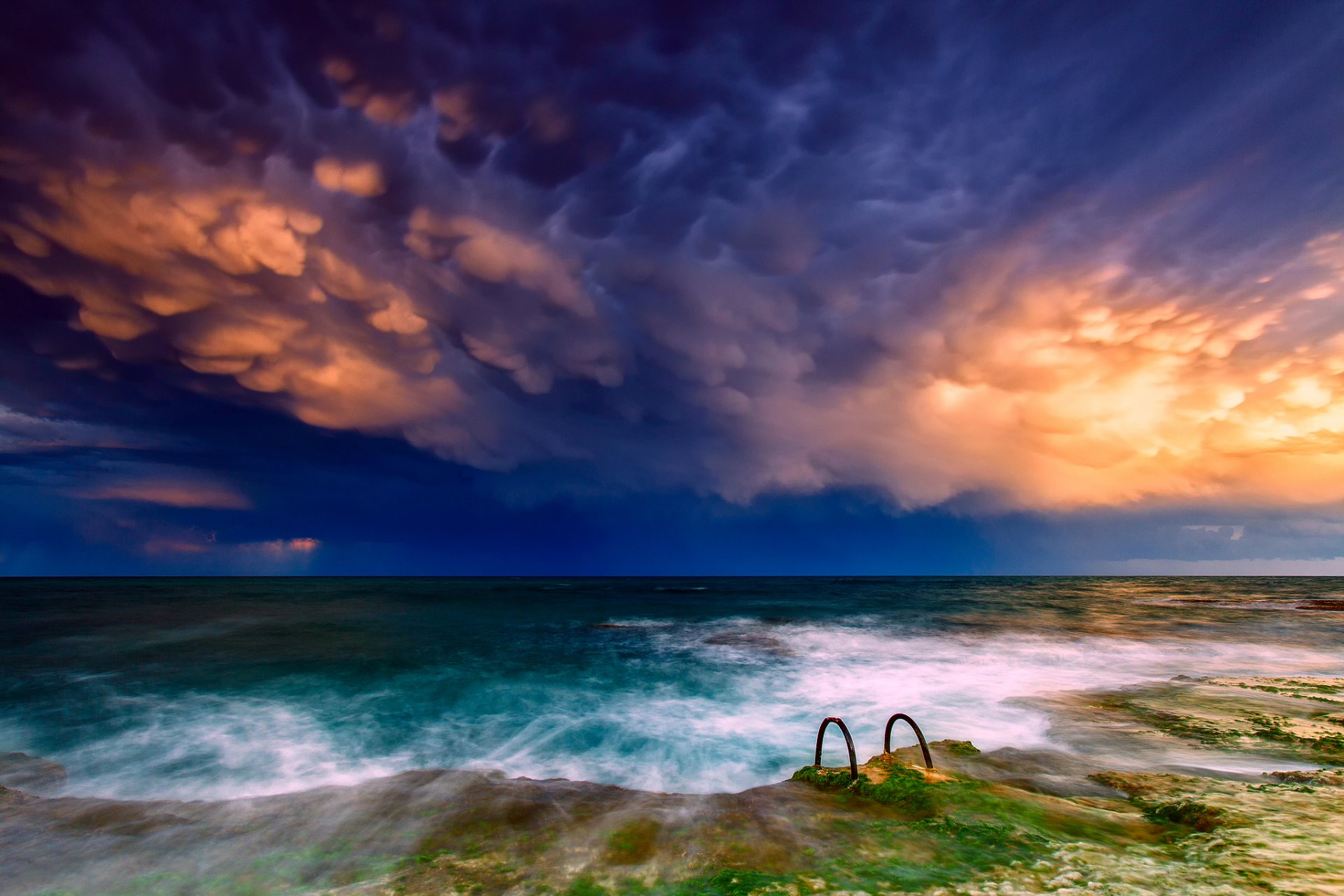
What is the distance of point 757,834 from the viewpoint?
20.2 ft

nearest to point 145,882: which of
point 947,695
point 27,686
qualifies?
point 947,695

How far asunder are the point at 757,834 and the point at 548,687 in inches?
468

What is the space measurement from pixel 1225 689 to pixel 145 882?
2120 cm

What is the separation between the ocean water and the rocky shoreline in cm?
162

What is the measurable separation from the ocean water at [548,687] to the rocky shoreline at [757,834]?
63.9 inches

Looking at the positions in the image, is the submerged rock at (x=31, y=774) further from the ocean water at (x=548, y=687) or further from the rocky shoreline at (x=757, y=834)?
the ocean water at (x=548, y=687)

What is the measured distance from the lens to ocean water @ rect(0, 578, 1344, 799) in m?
10.3

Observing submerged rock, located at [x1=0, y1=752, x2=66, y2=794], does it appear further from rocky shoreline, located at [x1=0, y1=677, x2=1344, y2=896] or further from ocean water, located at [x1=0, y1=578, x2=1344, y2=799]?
ocean water, located at [x1=0, y1=578, x2=1344, y2=799]

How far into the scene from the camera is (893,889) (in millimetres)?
4781

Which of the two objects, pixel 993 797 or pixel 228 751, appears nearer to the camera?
pixel 993 797

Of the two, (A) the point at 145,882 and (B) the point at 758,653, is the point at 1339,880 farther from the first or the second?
(B) the point at 758,653

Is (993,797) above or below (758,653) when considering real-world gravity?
above

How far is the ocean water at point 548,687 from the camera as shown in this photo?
33.9ft

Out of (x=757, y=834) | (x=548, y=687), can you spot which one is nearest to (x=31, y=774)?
(x=548, y=687)
